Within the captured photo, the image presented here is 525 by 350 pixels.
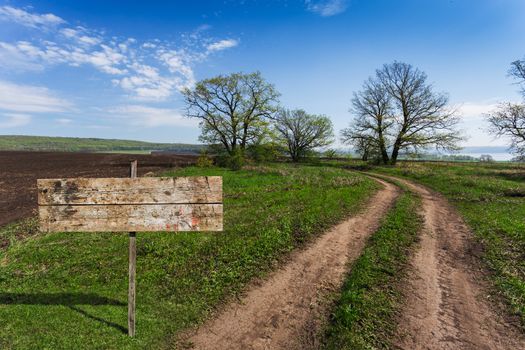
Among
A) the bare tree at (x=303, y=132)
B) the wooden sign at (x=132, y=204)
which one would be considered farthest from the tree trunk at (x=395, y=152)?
the wooden sign at (x=132, y=204)

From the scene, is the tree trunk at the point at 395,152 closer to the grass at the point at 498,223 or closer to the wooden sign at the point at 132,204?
the grass at the point at 498,223

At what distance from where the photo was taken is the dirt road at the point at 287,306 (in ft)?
16.7

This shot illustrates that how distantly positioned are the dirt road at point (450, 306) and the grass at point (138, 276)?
3.77 meters

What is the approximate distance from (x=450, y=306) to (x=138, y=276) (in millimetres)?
7911

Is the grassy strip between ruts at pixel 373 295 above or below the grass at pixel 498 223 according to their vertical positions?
below

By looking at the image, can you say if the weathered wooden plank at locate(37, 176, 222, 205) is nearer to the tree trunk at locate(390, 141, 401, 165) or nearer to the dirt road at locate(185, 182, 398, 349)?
the dirt road at locate(185, 182, 398, 349)

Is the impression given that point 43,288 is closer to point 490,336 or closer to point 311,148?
point 490,336

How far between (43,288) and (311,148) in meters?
51.2

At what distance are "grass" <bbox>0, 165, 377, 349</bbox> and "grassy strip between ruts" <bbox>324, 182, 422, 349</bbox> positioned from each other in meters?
2.38

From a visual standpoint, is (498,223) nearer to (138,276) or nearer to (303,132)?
(138,276)

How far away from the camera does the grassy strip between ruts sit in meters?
5.05

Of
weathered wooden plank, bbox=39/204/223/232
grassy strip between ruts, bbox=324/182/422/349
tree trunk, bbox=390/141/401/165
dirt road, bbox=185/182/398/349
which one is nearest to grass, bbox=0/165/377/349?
dirt road, bbox=185/182/398/349

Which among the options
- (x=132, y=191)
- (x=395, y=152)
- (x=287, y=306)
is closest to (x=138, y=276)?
(x=132, y=191)

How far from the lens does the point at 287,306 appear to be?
609 centimetres
